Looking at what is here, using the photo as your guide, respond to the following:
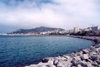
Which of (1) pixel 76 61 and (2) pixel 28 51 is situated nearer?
(1) pixel 76 61

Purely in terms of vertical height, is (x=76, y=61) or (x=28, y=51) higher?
(x=76, y=61)

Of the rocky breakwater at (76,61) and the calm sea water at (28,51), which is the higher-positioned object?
the rocky breakwater at (76,61)

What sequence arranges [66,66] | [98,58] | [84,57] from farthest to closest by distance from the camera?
[84,57] < [98,58] < [66,66]

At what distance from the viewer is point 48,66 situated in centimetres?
646

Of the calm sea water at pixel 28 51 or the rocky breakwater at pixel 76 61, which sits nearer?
the rocky breakwater at pixel 76 61

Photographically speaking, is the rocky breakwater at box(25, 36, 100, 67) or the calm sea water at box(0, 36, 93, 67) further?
the calm sea water at box(0, 36, 93, 67)

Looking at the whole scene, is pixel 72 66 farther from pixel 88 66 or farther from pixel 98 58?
pixel 98 58

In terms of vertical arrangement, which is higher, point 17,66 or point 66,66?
point 66,66

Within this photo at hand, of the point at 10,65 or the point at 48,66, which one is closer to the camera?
the point at 48,66

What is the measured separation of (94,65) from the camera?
20.5ft

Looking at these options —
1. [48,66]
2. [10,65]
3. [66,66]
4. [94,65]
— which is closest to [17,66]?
[10,65]

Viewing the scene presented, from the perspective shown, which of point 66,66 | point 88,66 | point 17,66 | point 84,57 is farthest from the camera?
point 17,66

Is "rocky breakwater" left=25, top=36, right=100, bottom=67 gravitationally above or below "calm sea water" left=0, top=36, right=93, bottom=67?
above

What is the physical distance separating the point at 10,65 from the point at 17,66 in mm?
808
